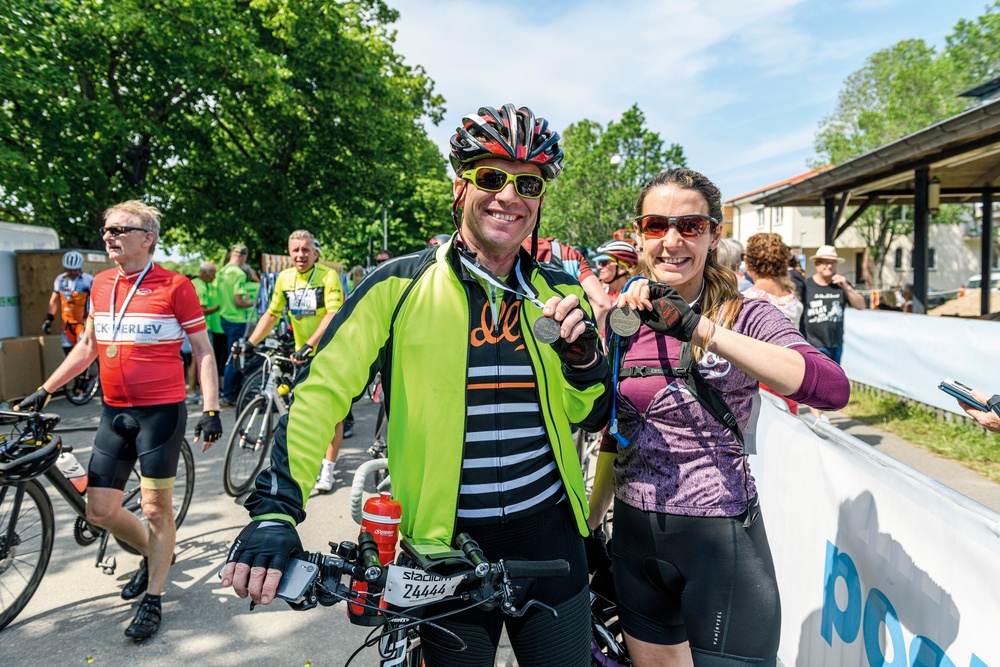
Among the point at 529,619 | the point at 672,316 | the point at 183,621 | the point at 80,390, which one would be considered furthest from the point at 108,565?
the point at 80,390

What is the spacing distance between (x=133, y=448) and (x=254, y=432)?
233 centimetres

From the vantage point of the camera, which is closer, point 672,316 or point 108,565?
point 672,316

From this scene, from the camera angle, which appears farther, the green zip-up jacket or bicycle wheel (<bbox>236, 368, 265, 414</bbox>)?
bicycle wheel (<bbox>236, 368, 265, 414</bbox>)

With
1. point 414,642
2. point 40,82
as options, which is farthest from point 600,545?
point 40,82

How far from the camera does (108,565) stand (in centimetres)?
414

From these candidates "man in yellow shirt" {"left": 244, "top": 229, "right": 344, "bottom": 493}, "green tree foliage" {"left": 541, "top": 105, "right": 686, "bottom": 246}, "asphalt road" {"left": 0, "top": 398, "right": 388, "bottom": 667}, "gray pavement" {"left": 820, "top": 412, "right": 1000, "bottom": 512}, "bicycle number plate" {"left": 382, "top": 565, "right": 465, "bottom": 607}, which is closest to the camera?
"bicycle number plate" {"left": 382, "top": 565, "right": 465, "bottom": 607}

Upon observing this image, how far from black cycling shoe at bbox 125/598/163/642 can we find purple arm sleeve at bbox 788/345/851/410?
11.5 ft

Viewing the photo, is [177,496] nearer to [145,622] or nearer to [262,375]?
[262,375]

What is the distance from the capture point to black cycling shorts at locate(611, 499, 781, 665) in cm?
190

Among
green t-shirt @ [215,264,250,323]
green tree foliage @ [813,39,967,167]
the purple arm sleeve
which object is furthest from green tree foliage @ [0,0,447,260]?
green tree foliage @ [813,39,967,167]

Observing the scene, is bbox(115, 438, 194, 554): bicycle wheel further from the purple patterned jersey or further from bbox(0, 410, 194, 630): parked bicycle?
the purple patterned jersey

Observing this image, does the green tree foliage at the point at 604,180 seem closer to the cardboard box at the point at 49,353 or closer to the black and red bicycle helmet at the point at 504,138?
the cardboard box at the point at 49,353

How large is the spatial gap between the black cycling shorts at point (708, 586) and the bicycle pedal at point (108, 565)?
3692mm

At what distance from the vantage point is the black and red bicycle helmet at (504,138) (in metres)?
1.84
